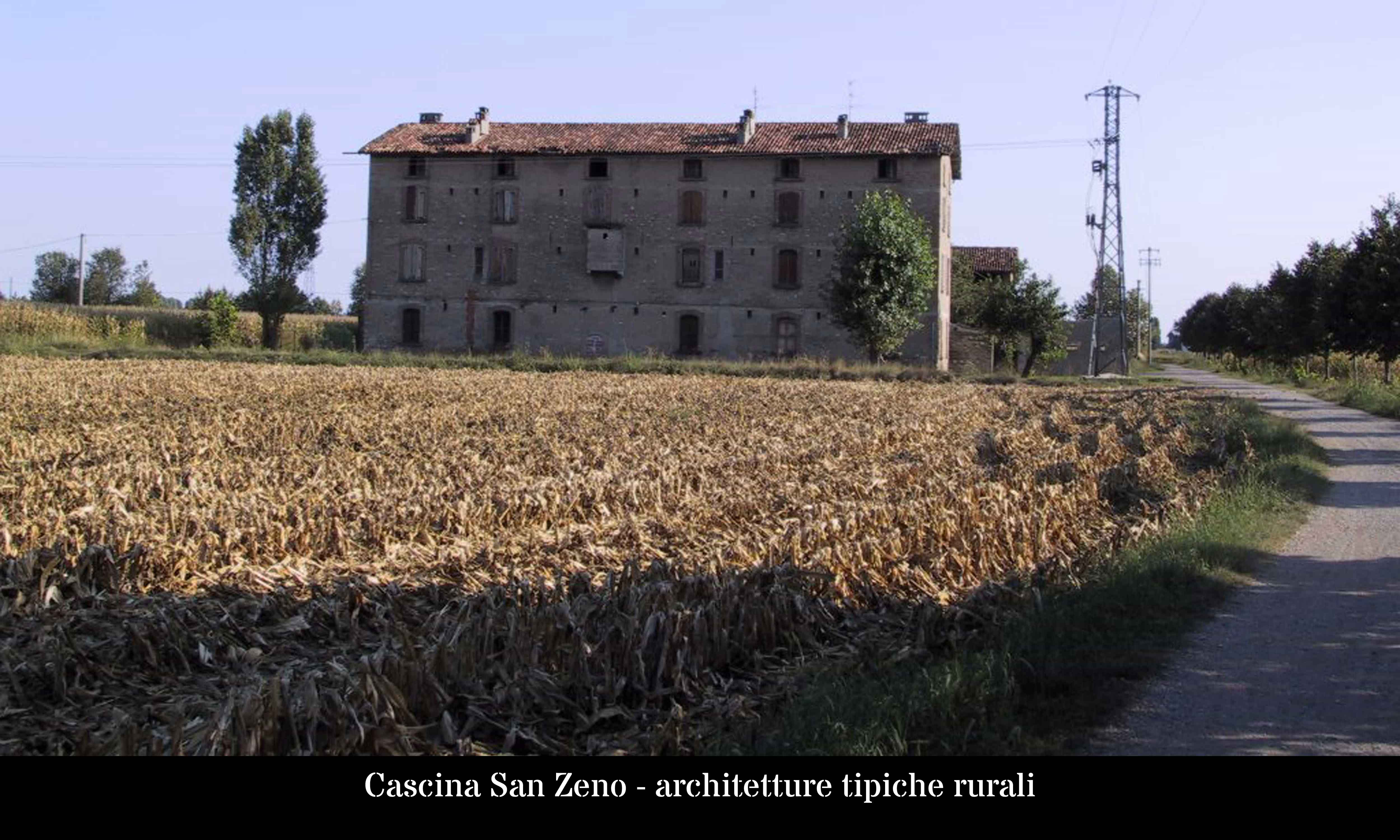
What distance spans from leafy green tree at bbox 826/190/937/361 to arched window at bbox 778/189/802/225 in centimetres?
313

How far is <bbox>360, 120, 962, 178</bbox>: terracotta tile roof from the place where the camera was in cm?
5350

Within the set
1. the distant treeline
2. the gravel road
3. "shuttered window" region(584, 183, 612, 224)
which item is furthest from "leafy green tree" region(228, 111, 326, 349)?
the gravel road

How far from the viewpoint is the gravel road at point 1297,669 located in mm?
5883

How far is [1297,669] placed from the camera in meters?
7.23

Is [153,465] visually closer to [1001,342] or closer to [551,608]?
[551,608]

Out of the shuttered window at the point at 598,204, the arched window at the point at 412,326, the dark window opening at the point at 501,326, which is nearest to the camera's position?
the shuttered window at the point at 598,204

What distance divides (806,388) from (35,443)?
22.4 meters

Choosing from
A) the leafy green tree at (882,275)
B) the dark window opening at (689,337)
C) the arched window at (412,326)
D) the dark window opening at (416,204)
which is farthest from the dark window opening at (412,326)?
the leafy green tree at (882,275)

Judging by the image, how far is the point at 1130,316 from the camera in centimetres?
11394

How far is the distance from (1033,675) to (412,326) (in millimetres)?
50568

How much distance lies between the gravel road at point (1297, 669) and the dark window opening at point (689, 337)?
136 ft

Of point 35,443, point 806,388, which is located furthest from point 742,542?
point 806,388

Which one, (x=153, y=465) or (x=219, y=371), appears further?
(x=219, y=371)

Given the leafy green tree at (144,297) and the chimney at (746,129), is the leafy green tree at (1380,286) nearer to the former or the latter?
the chimney at (746,129)
